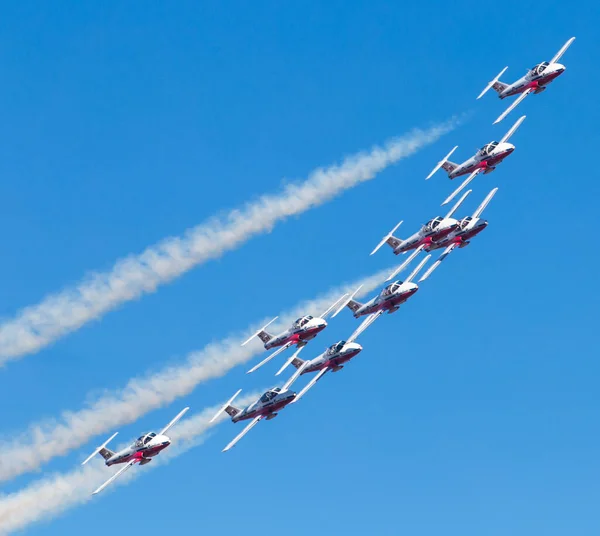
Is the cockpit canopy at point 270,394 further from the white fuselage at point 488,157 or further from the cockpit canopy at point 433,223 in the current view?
the white fuselage at point 488,157

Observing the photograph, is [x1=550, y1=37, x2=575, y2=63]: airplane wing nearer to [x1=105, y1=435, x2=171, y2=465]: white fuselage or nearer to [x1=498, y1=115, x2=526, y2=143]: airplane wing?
[x1=498, y1=115, x2=526, y2=143]: airplane wing

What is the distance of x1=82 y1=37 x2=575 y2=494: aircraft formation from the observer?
166 metres

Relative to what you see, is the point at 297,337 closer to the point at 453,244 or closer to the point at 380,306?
the point at 380,306

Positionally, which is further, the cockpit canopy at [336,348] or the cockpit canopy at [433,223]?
the cockpit canopy at [433,223]

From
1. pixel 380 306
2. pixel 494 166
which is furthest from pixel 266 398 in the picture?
pixel 494 166

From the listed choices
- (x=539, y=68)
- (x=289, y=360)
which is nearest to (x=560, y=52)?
(x=539, y=68)

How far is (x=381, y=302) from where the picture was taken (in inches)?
6767

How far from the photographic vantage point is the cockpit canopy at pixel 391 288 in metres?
170

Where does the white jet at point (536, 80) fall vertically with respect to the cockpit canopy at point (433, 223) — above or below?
above

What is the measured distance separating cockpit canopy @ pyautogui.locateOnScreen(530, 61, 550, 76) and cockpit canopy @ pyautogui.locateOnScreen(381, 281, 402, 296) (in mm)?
36197

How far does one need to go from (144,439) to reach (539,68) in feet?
244

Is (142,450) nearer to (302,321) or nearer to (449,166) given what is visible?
(302,321)

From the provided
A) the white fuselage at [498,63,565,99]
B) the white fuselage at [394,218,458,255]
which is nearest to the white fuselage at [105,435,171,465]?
A: the white fuselage at [394,218,458,255]

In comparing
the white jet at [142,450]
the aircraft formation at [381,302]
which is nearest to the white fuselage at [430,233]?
the aircraft formation at [381,302]
